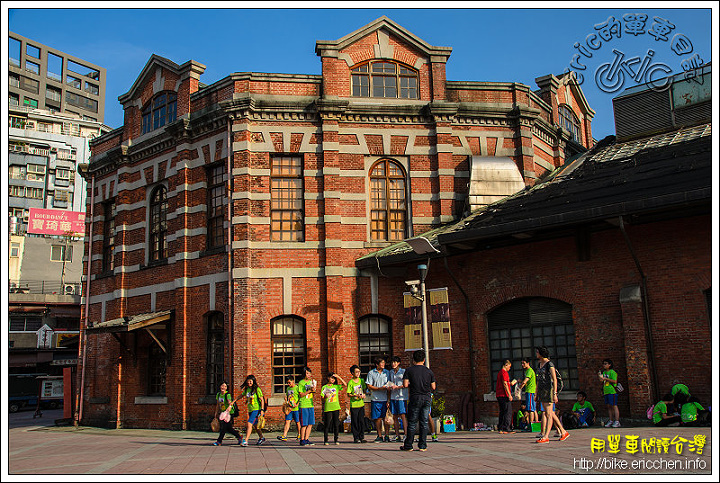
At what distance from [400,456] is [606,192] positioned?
8107mm

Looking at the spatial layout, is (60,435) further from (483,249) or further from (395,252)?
(483,249)

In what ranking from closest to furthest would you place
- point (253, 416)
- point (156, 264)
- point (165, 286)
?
point (253, 416), point (165, 286), point (156, 264)

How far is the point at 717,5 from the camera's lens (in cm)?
905

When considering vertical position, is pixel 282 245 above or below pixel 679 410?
above

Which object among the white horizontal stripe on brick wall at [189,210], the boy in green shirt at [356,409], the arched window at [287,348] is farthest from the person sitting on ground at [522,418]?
the white horizontal stripe on brick wall at [189,210]

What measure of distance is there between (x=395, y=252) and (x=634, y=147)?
733cm

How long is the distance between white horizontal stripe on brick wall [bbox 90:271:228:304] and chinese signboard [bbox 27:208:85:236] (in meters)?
36.6

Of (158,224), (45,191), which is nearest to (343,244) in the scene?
(158,224)

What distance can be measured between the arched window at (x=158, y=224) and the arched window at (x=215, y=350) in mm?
3496

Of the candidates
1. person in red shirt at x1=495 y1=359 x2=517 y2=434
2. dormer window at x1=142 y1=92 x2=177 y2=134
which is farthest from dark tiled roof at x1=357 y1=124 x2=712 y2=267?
dormer window at x1=142 y1=92 x2=177 y2=134

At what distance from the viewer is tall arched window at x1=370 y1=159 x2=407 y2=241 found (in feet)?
62.5

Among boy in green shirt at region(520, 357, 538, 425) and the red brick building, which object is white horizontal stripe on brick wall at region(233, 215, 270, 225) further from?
boy in green shirt at region(520, 357, 538, 425)

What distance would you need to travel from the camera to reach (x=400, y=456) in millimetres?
10383

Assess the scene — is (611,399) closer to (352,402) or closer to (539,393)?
(539,393)
